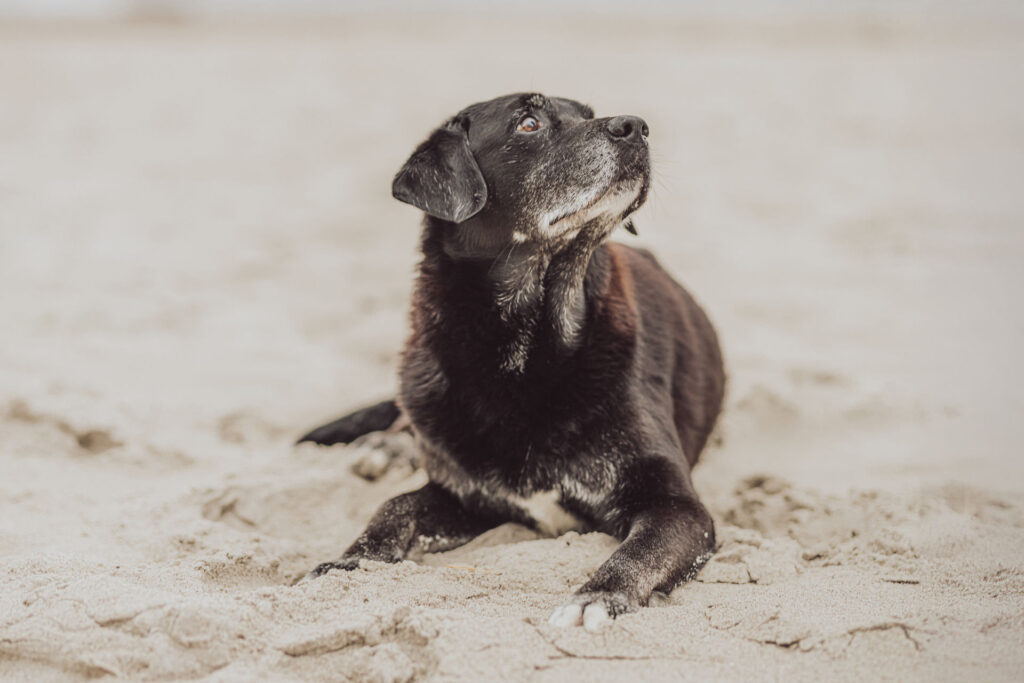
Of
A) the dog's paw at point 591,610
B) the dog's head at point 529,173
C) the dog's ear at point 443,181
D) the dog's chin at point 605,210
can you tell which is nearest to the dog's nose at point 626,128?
the dog's head at point 529,173

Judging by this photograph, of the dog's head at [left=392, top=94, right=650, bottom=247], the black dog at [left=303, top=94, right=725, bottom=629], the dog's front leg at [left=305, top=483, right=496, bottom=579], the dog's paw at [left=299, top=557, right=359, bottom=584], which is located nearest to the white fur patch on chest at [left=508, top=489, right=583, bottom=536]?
the black dog at [left=303, top=94, right=725, bottom=629]

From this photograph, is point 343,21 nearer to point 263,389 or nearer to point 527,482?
point 263,389

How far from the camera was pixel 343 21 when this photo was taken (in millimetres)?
19750

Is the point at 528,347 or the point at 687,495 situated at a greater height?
the point at 528,347

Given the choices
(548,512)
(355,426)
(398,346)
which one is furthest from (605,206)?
(398,346)

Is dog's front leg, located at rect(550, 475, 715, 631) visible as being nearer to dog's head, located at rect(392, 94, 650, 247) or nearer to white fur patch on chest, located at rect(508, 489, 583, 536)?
white fur patch on chest, located at rect(508, 489, 583, 536)

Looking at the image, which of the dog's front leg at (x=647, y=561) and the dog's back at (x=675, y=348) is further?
the dog's back at (x=675, y=348)

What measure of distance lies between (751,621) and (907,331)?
13.9 feet

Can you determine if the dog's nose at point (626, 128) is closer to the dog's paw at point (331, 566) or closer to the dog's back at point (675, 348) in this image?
the dog's back at point (675, 348)

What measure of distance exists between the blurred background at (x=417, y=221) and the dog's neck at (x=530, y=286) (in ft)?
4.24

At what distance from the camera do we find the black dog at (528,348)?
3350 millimetres

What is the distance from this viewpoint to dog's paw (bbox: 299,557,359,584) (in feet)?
9.95

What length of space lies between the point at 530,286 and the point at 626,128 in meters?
0.65

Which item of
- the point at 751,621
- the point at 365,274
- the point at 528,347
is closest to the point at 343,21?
the point at 365,274
